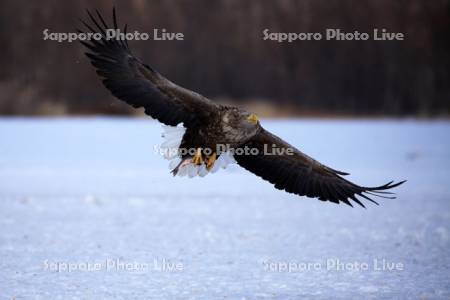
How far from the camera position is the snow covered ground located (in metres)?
4.41

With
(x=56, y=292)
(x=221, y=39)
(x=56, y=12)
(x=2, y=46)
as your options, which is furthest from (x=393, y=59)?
(x=56, y=292)

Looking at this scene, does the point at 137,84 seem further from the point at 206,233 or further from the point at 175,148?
the point at 206,233

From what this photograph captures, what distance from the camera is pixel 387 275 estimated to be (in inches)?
186

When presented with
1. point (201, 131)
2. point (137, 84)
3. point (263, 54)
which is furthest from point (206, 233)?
point (263, 54)

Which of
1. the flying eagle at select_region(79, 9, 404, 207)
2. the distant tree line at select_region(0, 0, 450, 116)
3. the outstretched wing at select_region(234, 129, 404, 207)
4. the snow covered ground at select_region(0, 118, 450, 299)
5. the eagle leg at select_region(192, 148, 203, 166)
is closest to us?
the snow covered ground at select_region(0, 118, 450, 299)

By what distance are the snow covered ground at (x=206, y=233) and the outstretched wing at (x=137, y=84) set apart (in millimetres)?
1080

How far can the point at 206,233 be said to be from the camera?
6.07 meters

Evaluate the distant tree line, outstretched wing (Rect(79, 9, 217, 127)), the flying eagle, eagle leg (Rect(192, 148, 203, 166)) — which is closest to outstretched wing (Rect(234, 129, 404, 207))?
the flying eagle

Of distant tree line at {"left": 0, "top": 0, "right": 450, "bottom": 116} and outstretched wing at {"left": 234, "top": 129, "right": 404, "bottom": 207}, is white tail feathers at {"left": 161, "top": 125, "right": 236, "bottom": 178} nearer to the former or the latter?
outstretched wing at {"left": 234, "top": 129, "right": 404, "bottom": 207}

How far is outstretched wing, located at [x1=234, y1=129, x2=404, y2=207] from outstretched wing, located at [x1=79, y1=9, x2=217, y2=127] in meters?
0.71

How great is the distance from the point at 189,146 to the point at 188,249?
78cm

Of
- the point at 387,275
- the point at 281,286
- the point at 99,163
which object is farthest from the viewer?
the point at 99,163

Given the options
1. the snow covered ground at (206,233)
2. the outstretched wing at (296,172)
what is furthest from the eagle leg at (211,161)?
the snow covered ground at (206,233)

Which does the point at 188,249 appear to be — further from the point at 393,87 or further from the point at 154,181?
the point at 393,87
